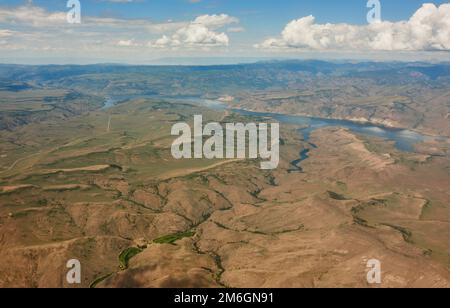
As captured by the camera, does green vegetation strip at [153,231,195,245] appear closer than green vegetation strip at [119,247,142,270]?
No

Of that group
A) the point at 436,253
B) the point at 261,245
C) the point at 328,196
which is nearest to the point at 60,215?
the point at 261,245

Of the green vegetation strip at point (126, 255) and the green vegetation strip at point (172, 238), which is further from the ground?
the green vegetation strip at point (172, 238)

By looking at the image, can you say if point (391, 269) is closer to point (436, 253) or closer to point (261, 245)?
point (436, 253)

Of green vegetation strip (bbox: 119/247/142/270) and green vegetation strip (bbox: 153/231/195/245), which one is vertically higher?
green vegetation strip (bbox: 153/231/195/245)

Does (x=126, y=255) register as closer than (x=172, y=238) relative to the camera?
Yes

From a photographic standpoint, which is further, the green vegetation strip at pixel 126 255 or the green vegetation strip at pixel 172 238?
the green vegetation strip at pixel 172 238
